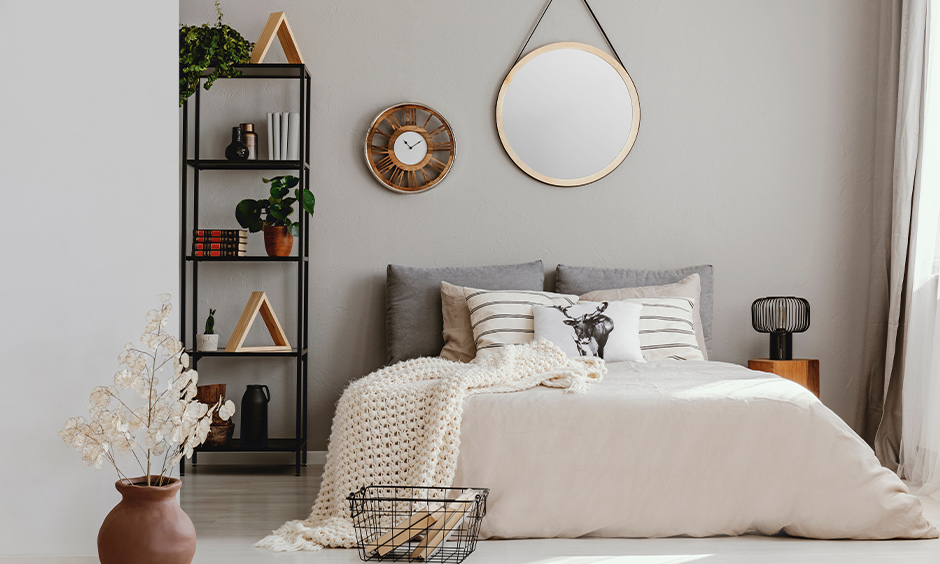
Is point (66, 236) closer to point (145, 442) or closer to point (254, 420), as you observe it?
point (145, 442)

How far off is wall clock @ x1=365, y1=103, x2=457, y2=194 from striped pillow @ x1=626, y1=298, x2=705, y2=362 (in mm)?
1205

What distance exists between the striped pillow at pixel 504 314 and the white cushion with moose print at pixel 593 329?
7cm

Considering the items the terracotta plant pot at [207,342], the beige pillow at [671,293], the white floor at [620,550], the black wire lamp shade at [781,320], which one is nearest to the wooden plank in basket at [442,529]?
the white floor at [620,550]

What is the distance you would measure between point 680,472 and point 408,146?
2116mm

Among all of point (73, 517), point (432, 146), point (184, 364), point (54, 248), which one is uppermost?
point (432, 146)

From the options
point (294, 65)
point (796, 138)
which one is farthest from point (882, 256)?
point (294, 65)

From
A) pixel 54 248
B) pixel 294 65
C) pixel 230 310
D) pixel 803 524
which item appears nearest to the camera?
pixel 54 248

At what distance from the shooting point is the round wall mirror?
12.3ft

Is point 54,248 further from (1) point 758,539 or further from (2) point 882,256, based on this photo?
(2) point 882,256

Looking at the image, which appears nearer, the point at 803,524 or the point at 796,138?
the point at 803,524

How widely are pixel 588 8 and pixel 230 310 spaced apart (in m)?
2.34

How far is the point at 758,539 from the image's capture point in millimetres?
2346

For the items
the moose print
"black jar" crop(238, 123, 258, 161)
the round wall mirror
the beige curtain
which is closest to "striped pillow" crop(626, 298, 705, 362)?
the moose print

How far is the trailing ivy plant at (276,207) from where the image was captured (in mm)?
3410
